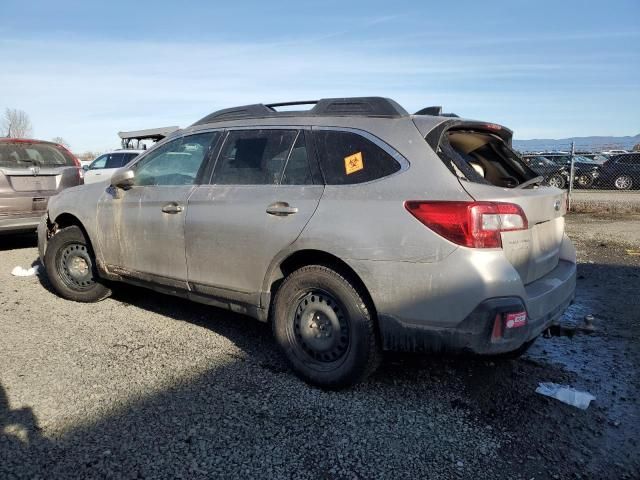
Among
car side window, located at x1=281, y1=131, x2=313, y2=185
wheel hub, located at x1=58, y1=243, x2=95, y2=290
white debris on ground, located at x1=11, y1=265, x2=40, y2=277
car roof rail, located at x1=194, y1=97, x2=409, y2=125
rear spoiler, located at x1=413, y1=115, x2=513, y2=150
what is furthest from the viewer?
white debris on ground, located at x1=11, y1=265, x2=40, y2=277

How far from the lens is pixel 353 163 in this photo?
3.31 meters

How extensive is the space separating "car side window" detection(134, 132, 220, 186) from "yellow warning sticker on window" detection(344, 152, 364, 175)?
4.26 ft

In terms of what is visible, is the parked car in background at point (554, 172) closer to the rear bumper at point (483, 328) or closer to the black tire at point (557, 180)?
the black tire at point (557, 180)

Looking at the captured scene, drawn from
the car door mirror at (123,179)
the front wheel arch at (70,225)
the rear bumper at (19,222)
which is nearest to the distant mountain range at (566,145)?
the car door mirror at (123,179)

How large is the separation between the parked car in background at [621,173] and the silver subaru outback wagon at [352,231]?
59.8 feet

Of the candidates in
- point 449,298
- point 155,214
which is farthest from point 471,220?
point 155,214

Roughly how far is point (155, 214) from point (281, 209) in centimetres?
138

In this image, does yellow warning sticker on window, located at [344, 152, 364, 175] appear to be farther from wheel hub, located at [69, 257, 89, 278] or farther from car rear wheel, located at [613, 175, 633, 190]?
car rear wheel, located at [613, 175, 633, 190]

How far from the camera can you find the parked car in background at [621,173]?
19.0 m

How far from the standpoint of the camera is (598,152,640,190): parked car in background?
19.0 metres

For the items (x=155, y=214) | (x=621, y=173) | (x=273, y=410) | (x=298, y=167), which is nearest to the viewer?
(x=273, y=410)

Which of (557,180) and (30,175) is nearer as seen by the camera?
(30,175)

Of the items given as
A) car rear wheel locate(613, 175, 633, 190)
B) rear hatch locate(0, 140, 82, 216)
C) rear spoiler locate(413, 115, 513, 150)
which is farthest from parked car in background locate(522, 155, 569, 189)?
rear spoiler locate(413, 115, 513, 150)

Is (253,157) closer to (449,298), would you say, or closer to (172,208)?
(172,208)
